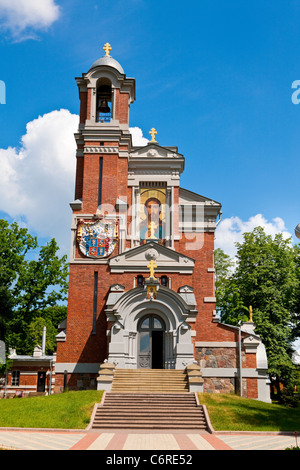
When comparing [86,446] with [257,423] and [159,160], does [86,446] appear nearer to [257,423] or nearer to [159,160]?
[257,423]

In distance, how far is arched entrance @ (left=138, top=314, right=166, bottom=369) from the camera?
2411 cm

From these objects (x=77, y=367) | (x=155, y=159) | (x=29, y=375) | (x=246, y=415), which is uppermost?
(x=155, y=159)

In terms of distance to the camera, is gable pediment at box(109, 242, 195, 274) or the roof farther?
the roof

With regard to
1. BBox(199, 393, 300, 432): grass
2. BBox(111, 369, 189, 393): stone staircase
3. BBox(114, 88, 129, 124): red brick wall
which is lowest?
BBox(199, 393, 300, 432): grass

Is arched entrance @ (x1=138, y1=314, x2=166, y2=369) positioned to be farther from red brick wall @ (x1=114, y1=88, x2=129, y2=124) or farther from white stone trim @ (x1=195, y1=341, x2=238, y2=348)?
red brick wall @ (x1=114, y1=88, x2=129, y2=124)

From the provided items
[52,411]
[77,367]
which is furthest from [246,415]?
[77,367]

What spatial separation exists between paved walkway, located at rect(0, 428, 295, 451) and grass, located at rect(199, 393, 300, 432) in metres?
0.86

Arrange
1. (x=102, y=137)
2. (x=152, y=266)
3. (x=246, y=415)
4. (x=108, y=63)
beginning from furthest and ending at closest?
(x=108, y=63) → (x=102, y=137) → (x=152, y=266) → (x=246, y=415)

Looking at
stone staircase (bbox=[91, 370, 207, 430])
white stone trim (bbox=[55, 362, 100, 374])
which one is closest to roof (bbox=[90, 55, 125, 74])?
white stone trim (bbox=[55, 362, 100, 374])

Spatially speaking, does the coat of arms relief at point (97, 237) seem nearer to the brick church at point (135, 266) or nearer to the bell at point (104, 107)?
the brick church at point (135, 266)

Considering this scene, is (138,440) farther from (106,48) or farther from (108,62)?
(106,48)

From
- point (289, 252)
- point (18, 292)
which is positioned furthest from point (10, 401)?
point (289, 252)

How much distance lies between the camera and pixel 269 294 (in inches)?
1366

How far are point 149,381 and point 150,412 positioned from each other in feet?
11.2
